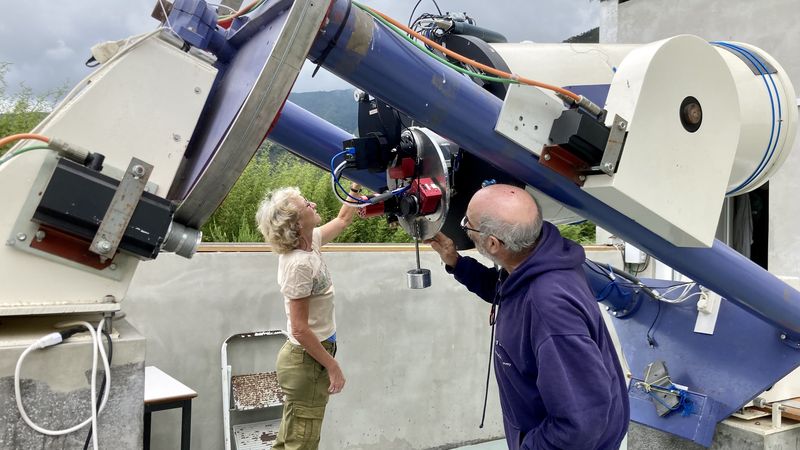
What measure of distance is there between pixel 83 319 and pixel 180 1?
25.9 inches

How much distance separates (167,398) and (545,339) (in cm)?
187

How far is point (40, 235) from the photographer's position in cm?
100

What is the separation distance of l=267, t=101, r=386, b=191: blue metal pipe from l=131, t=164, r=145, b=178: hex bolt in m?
0.81

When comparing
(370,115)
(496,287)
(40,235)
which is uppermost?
(370,115)

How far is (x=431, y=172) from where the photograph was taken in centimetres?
164

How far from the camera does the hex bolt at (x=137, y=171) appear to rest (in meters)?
1.03

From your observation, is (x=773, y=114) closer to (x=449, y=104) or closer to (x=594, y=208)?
(x=594, y=208)

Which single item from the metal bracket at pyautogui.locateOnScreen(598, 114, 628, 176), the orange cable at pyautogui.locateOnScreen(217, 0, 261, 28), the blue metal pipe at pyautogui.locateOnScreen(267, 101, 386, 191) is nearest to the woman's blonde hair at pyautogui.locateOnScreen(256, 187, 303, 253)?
the blue metal pipe at pyautogui.locateOnScreen(267, 101, 386, 191)

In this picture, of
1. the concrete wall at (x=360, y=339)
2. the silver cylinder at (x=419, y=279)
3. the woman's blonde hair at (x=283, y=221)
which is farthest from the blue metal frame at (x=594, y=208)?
the concrete wall at (x=360, y=339)

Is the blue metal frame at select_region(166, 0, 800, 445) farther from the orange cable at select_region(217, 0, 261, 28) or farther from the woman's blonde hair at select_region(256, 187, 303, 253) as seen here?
the woman's blonde hair at select_region(256, 187, 303, 253)

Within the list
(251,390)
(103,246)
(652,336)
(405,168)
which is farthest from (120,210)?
(251,390)

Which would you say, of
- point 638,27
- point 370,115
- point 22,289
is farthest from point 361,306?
point 638,27

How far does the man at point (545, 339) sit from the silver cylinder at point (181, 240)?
770 millimetres

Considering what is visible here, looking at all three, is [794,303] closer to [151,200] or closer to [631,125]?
[631,125]
